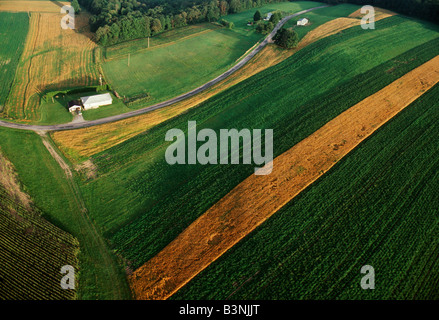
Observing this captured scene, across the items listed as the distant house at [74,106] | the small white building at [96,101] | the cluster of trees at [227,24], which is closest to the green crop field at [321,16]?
the cluster of trees at [227,24]

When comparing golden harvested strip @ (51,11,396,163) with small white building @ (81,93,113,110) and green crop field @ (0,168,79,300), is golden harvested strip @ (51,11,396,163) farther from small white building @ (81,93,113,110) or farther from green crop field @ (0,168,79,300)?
green crop field @ (0,168,79,300)

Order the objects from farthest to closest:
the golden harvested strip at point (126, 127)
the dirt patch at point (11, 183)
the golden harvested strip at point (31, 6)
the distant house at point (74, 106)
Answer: the golden harvested strip at point (31, 6) → the distant house at point (74, 106) → the golden harvested strip at point (126, 127) → the dirt patch at point (11, 183)

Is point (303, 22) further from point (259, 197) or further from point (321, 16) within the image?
point (259, 197)

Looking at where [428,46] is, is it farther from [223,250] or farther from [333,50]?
[223,250]

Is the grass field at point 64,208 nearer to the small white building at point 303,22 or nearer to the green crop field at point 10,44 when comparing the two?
the green crop field at point 10,44

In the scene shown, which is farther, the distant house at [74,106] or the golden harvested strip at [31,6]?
the golden harvested strip at [31,6]

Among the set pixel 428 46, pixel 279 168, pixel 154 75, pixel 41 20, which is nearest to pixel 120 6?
pixel 41 20
